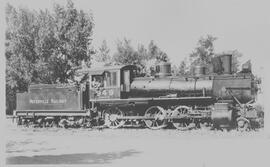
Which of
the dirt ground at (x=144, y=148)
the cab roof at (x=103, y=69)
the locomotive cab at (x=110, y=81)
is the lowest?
the dirt ground at (x=144, y=148)

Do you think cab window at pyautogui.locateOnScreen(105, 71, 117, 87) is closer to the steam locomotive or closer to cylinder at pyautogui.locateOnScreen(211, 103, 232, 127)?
the steam locomotive

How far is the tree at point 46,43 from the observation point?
19.6 m

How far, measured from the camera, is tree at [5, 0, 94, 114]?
19.6 metres

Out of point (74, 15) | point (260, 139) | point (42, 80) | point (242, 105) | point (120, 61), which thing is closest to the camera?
point (260, 139)

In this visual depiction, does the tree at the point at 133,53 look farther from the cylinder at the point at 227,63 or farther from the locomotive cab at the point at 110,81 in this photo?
the cylinder at the point at 227,63

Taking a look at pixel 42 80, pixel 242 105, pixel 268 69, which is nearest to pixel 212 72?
pixel 242 105

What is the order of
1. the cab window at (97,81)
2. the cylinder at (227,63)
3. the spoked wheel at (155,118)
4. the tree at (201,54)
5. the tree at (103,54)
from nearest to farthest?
the cylinder at (227,63)
the spoked wheel at (155,118)
the cab window at (97,81)
the tree at (103,54)
the tree at (201,54)

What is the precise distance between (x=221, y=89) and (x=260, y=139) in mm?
2950

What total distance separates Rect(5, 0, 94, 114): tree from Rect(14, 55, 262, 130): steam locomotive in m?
4.05

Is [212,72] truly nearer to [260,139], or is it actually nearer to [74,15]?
[260,139]

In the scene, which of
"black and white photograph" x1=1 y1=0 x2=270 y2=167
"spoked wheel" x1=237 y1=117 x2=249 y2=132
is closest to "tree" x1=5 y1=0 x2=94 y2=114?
"black and white photograph" x1=1 y1=0 x2=270 y2=167

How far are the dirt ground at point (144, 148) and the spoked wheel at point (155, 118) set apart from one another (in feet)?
2.38

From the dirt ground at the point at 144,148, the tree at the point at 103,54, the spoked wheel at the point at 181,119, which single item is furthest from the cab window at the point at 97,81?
the tree at the point at 103,54

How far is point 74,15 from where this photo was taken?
1978cm
